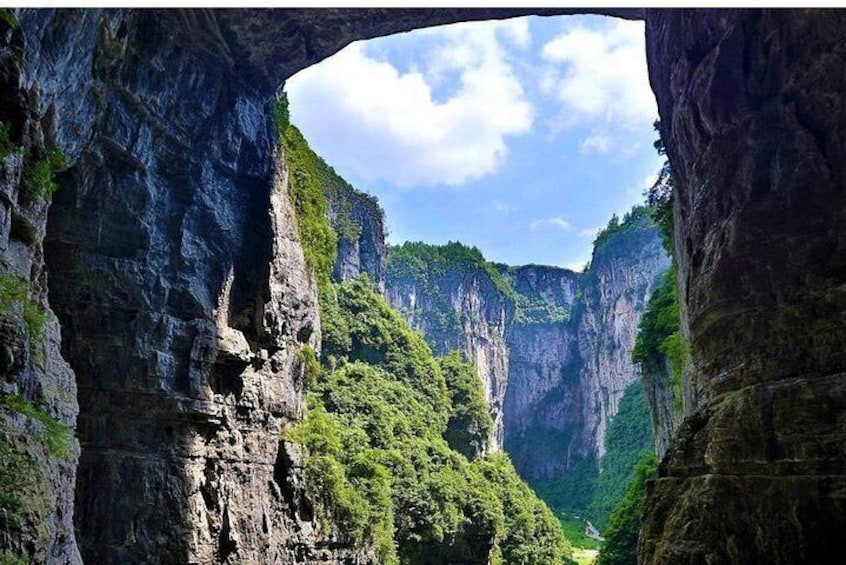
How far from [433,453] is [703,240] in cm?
3043

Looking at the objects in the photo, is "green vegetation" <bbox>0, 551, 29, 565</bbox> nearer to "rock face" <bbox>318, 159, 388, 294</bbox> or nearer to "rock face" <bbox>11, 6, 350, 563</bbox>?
"rock face" <bbox>11, 6, 350, 563</bbox>

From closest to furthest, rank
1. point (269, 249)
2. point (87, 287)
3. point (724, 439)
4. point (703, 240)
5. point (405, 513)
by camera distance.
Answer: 1. point (724, 439)
2. point (703, 240)
3. point (87, 287)
4. point (269, 249)
5. point (405, 513)

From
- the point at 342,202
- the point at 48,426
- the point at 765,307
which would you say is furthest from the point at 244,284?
the point at 342,202

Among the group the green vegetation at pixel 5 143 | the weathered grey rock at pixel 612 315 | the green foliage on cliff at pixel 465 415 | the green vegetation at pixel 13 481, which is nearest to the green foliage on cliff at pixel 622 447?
the weathered grey rock at pixel 612 315

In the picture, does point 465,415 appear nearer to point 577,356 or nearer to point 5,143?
point 5,143

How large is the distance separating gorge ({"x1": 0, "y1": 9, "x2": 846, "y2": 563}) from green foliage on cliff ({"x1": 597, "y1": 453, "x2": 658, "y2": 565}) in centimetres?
1035

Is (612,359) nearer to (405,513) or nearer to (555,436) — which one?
(555,436)

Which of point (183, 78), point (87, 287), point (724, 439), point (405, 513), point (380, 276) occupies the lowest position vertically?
point (405, 513)

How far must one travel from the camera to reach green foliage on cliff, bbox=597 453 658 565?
22328 mm

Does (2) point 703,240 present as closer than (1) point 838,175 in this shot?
No

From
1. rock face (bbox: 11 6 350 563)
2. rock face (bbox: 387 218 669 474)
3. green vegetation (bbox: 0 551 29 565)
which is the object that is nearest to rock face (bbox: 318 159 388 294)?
rock face (bbox: 387 218 669 474)

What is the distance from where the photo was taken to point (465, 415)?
4850 cm

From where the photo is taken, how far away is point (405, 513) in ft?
108

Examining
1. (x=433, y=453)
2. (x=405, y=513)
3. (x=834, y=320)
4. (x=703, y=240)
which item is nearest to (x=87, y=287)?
(x=703, y=240)
